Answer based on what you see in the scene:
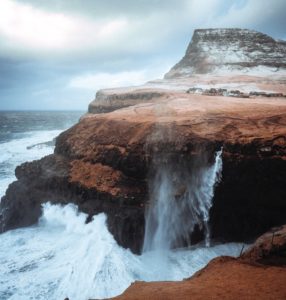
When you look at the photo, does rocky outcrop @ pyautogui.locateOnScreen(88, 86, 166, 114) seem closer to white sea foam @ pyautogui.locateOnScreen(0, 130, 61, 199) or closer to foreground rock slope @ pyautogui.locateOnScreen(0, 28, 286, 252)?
foreground rock slope @ pyautogui.locateOnScreen(0, 28, 286, 252)

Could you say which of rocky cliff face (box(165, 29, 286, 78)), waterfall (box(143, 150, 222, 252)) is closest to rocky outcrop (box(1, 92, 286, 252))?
waterfall (box(143, 150, 222, 252))

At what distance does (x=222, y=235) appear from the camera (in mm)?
9875

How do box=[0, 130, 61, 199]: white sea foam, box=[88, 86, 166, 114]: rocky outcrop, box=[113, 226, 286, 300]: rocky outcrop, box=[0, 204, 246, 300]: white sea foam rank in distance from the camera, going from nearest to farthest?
box=[113, 226, 286, 300]: rocky outcrop, box=[0, 204, 246, 300]: white sea foam, box=[88, 86, 166, 114]: rocky outcrop, box=[0, 130, 61, 199]: white sea foam

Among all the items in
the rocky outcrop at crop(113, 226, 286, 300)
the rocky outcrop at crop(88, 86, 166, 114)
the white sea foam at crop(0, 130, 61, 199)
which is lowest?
the rocky outcrop at crop(113, 226, 286, 300)

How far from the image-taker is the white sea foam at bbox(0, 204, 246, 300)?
7.39m

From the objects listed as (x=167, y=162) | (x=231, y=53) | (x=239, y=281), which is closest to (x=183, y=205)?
(x=167, y=162)

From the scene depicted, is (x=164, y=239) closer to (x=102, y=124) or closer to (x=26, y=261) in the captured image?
(x=26, y=261)

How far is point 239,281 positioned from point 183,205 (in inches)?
183

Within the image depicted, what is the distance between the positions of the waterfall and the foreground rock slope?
255mm

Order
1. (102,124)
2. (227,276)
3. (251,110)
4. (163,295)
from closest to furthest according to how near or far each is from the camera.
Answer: (163,295) < (227,276) < (251,110) < (102,124)

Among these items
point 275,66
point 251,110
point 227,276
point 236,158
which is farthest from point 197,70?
point 227,276

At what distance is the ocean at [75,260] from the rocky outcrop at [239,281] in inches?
82.3

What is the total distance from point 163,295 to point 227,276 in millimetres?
1414

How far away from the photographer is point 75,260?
8.41 metres
